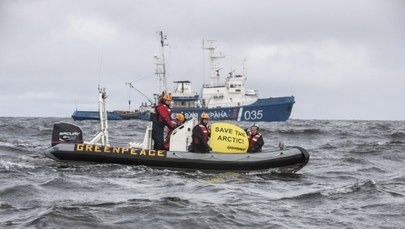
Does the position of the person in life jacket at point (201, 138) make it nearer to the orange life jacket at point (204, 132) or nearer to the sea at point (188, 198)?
the orange life jacket at point (204, 132)

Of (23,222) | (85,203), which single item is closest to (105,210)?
(85,203)

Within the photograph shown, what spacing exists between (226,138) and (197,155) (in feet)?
3.16

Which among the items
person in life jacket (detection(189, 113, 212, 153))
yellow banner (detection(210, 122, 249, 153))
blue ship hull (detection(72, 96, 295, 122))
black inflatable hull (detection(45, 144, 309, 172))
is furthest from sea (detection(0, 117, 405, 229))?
blue ship hull (detection(72, 96, 295, 122))

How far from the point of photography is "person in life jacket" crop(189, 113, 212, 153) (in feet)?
47.1

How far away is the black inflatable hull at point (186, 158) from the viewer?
565 inches

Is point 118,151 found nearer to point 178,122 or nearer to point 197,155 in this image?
point 178,122

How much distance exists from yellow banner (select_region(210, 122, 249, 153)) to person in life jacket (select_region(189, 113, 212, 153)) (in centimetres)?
24

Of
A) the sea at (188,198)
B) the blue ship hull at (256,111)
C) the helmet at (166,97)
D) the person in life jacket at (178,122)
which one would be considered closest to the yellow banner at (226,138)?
the sea at (188,198)

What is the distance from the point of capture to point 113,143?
55.7ft

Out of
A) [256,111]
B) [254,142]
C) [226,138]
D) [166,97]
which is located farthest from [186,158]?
[256,111]

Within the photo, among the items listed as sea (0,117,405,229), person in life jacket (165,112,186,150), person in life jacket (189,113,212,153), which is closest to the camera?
sea (0,117,405,229)

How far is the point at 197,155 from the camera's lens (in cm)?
1437

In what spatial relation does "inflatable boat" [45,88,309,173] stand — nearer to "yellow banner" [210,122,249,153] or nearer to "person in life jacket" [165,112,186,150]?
"yellow banner" [210,122,249,153]

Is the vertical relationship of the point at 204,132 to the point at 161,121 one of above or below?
below
